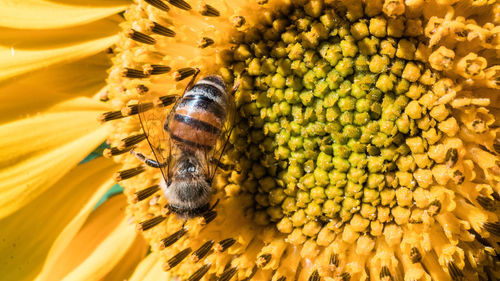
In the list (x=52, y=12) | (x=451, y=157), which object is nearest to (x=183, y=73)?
(x=52, y=12)

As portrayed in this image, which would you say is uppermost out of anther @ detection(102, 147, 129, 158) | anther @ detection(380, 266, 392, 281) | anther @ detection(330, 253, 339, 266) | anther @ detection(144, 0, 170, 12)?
anther @ detection(144, 0, 170, 12)

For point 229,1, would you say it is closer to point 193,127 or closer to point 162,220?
point 193,127

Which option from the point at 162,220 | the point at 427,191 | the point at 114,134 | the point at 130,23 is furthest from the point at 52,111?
the point at 427,191

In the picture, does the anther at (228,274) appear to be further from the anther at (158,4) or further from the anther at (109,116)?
the anther at (158,4)

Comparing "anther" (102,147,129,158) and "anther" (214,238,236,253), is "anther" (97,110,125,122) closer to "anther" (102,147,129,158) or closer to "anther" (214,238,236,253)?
"anther" (102,147,129,158)

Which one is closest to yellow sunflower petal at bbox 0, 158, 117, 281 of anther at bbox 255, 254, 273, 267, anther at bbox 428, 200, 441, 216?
anther at bbox 255, 254, 273, 267

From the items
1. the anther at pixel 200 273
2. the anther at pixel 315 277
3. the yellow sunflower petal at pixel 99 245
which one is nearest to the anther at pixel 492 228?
the anther at pixel 315 277
